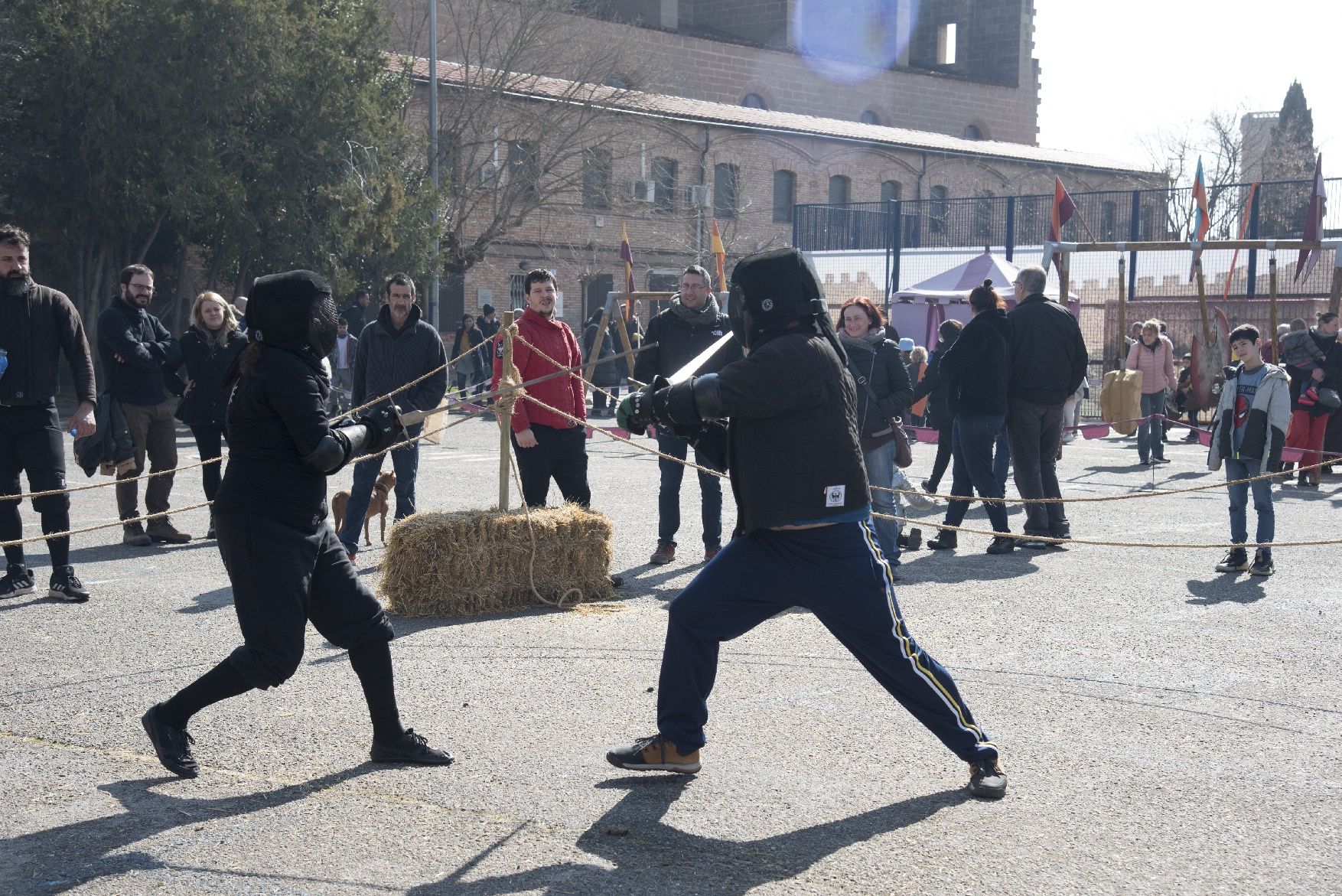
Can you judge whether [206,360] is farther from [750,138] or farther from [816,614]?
[750,138]

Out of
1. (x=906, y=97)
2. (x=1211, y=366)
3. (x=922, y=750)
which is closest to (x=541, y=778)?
(x=922, y=750)

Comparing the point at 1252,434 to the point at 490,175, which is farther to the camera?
the point at 490,175

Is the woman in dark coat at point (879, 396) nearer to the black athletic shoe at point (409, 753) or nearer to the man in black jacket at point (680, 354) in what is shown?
the man in black jacket at point (680, 354)

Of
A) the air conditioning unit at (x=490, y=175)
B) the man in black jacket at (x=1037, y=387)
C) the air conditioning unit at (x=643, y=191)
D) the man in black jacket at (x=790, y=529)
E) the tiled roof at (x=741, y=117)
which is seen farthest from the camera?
the air conditioning unit at (x=643, y=191)

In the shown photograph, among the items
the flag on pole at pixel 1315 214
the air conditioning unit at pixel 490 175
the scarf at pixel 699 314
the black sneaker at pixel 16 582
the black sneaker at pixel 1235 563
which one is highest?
the air conditioning unit at pixel 490 175

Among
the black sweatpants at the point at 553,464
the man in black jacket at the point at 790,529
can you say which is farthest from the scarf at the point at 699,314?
the man in black jacket at the point at 790,529

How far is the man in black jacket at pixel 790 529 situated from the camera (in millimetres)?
4551

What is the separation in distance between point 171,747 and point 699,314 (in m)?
4.76

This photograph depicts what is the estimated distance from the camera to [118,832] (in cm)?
429

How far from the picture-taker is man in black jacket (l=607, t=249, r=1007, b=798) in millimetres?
4551

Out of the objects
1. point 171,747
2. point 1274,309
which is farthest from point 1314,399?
point 171,747

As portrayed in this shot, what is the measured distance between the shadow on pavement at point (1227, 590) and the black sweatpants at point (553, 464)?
3.53 meters

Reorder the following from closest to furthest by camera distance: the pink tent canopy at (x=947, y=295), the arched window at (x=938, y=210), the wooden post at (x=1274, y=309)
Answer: the wooden post at (x=1274, y=309) → the pink tent canopy at (x=947, y=295) → the arched window at (x=938, y=210)

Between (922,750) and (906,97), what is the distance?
180 feet
